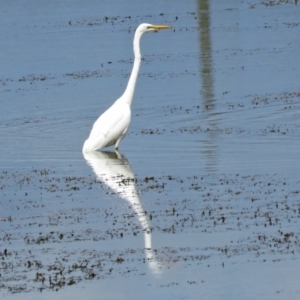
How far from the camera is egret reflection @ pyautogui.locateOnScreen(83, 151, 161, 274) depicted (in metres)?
11.3

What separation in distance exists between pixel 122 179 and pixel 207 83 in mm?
9661

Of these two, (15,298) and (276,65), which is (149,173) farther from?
(276,65)

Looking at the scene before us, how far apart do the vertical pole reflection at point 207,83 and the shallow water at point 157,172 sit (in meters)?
0.05

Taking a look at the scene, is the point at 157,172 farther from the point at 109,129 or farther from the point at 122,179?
the point at 109,129

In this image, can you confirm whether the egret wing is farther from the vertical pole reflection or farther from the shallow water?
the vertical pole reflection

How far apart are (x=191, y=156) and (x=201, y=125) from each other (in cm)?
288

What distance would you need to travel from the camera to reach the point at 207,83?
80.1ft

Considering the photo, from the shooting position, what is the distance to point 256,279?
10023 mm

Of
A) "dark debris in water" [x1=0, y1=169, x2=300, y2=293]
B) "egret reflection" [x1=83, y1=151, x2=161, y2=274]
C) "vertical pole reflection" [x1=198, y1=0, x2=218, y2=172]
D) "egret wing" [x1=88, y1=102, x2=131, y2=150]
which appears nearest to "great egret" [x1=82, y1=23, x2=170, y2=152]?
"egret wing" [x1=88, y1=102, x2=131, y2=150]

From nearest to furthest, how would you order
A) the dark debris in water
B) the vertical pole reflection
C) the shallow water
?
1. the shallow water
2. the dark debris in water
3. the vertical pole reflection

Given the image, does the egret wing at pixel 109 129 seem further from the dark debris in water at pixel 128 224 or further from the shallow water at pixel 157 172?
the dark debris in water at pixel 128 224

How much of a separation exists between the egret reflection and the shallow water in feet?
0.08

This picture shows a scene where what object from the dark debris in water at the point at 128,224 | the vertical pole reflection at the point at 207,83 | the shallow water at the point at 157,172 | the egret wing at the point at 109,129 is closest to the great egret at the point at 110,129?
the egret wing at the point at 109,129

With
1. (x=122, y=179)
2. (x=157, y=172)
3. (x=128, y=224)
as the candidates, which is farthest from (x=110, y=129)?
(x=128, y=224)
